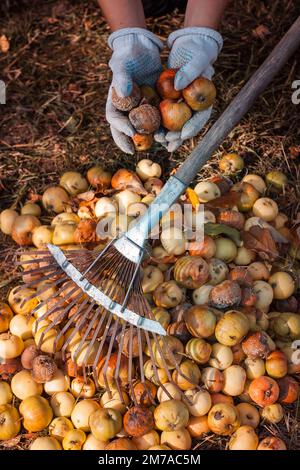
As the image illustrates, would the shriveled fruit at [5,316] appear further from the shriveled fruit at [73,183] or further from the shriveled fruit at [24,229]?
the shriveled fruit at [73,183]

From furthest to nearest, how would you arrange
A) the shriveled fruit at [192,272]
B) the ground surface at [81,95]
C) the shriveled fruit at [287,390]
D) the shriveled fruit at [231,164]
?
the ground surface at [81,95]
the shriveled fruit at [231,164]
the shriveled fruit at [192,272]
the shriveled fruit at [287,390]

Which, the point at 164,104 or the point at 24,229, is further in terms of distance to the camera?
the point at 24,229

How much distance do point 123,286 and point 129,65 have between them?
1207 mm

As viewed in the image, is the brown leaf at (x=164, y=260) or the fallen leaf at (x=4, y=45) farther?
the fallen leaf at (x=4, y=45)

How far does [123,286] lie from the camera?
2729 millimetres

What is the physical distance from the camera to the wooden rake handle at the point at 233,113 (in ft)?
8.79

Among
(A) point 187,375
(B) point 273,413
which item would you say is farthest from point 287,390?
(A) point 187,375

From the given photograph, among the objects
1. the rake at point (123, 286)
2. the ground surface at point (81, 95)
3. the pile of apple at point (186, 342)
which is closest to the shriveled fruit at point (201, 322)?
the pile of apple at point (186, 342)

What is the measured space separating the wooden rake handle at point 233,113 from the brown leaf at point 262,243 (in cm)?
63

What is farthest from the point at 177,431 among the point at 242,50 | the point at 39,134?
the point at 242,50

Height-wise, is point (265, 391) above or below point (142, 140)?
below

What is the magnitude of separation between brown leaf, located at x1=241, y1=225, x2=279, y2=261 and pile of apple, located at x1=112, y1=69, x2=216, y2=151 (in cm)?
75

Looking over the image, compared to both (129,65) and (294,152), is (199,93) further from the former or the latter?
(294,152)

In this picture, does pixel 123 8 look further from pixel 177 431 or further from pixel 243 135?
pixel 177 431
